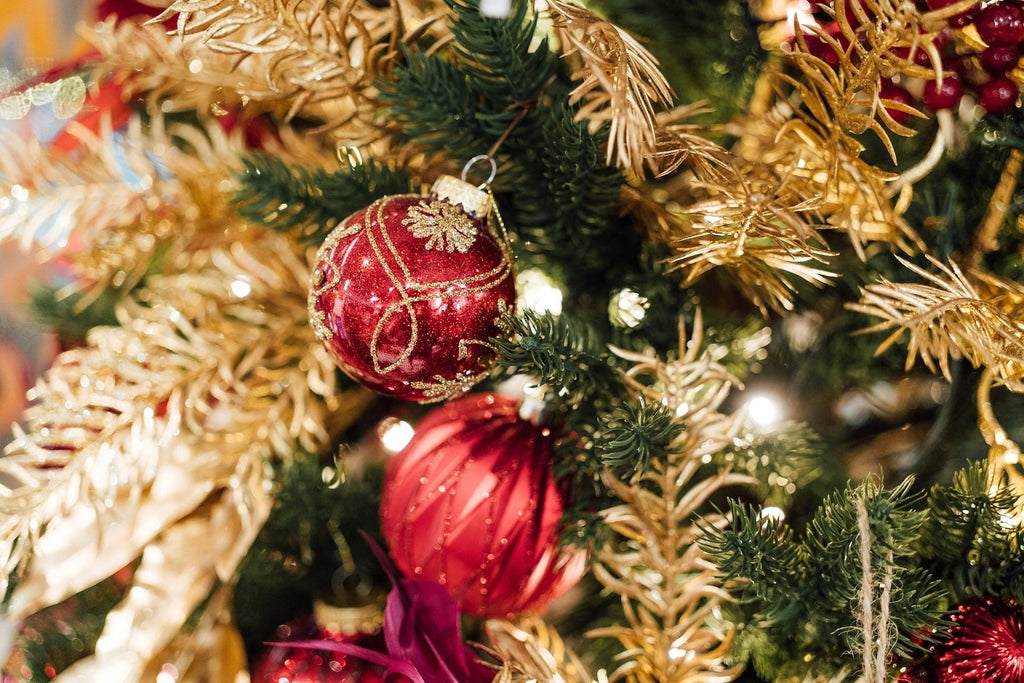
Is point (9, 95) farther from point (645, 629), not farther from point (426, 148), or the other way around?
point (645, 629)

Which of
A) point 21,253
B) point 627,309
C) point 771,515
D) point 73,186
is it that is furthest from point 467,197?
point 21,253

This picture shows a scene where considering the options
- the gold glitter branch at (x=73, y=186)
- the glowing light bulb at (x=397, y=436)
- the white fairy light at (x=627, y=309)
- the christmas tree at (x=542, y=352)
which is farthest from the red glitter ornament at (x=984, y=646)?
the gold glitter branch at (x=73, y=186)

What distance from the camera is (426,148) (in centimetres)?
41

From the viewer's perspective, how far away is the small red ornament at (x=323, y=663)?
442 millimetres

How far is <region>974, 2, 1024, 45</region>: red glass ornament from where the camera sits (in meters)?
0.32

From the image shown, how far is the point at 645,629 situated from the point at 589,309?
0.20 meters

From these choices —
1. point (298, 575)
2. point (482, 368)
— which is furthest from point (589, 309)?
point (298, 575)

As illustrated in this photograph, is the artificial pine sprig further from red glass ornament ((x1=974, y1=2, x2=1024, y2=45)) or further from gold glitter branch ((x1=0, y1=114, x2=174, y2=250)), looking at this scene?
gold glitter branch ((x1=0, y1=114, x2=174, y2=250))

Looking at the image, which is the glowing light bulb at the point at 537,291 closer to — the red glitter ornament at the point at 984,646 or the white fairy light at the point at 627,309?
the white fairy light at the point at 627,309

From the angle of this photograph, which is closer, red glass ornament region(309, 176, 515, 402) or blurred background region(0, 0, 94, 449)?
red glass ornament region(309, 176, 515, 402)

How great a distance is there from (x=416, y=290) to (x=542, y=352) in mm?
70

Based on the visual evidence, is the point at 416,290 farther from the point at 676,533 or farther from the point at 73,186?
the point at 73,186

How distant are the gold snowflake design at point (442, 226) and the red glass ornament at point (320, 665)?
256mm

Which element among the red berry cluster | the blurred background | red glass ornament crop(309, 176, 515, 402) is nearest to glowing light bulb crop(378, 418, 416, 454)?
red glass ornament crop(309, 176, 515, 402)
